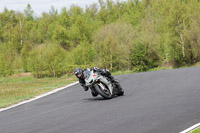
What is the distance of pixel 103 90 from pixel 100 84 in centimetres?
34

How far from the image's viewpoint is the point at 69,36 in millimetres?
94125

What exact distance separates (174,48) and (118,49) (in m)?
10.0

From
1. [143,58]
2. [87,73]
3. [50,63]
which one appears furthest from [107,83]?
[50,63]

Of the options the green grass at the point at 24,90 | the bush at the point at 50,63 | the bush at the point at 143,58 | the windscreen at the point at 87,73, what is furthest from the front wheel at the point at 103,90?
the bush at the point at 50,63

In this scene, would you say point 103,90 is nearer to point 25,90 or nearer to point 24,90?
point 25,90

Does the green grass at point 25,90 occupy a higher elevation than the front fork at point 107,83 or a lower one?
lower

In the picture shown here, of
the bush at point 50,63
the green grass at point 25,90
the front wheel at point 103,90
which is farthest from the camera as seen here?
the bush at point 50,63

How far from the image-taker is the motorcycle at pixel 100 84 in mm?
13258

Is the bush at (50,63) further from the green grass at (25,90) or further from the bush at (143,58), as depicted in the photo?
the green grass at (25,90)

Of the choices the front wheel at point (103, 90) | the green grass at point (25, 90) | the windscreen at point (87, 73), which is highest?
the windscreen at point (87, 73)

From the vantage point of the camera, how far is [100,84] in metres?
13.3

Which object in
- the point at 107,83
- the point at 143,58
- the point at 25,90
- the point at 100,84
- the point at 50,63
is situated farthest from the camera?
the point at 50,63

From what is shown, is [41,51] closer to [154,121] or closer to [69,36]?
[69,36]

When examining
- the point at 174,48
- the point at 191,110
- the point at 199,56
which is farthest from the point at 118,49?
the point at 191,110
